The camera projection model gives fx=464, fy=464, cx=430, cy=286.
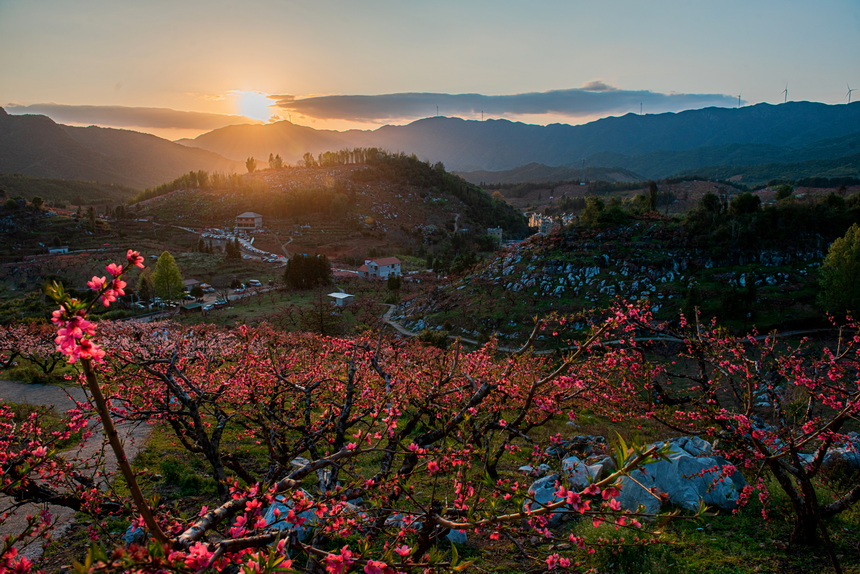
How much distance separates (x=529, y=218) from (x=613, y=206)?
83.2 m

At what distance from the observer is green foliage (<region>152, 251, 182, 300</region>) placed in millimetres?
44125

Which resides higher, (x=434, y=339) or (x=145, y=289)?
(x=434, y=339)

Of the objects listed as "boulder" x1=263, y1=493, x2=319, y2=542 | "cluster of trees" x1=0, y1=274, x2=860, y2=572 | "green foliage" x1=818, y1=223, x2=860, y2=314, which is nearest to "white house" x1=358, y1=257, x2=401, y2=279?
"green foliage" x1=818, y1=223, x2=860, y2=314

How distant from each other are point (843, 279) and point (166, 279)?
5203cm

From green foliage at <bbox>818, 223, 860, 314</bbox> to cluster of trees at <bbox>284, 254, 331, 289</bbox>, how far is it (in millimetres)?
41449

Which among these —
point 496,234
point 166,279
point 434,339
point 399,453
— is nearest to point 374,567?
point 399,453

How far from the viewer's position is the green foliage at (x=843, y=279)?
2603 centimetres

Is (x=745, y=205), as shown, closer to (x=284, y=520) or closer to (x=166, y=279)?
(x=284, y=520)

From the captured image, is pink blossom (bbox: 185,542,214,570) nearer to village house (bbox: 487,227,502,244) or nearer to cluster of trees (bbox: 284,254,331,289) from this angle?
cluster of trees (bbox: 284,254,331,289)

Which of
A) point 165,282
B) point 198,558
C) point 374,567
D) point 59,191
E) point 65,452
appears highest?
point 59,191

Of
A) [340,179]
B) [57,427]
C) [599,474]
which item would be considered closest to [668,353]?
[599,474]

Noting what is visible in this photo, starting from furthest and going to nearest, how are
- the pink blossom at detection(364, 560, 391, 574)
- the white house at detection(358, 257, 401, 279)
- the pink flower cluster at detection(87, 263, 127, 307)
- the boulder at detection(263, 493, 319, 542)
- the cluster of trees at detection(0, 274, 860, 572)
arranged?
1. the white house at detection(358, 257, 401, 279)
2. the boulder at detection(263, 493, 319, 542)
3. the cluster of trees at detection(0, 274, 860, 572)
4. the pink blossom at detection(364, 560, 391, 574)
5. the pink flower cluster at detection(87, 263, 127, 307)

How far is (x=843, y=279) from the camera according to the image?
1045 inches

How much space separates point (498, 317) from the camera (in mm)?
30859
